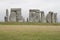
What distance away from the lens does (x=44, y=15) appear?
80.2 meters

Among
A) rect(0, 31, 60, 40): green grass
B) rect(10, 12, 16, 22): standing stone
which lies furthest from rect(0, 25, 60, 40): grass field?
rect(10, 12, 16, 22): standing stone

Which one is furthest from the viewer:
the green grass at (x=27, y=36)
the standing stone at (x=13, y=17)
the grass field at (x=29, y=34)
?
the standing stone at (x=13, y=17)

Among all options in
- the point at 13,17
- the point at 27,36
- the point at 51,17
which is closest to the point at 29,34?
the point at 27,36

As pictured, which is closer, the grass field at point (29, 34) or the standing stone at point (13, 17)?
the grass field at point (29, 34)

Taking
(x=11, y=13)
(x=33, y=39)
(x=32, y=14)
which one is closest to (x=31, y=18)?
(x=32, y=14)

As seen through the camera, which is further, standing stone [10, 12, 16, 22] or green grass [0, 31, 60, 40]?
standing stone [10, 12, 16, 22]

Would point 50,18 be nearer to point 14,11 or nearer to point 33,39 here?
point 14,11

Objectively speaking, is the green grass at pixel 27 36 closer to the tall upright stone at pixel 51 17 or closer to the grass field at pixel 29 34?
the grass field at pixel 29 34

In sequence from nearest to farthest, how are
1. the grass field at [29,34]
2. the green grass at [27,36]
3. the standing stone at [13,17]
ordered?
the green grass at [27,36], the grass field at [29,34], the standing stone at [13,17]

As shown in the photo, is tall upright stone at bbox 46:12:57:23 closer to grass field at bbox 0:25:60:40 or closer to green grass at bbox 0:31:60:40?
grass field at bbox 0:25:60:40

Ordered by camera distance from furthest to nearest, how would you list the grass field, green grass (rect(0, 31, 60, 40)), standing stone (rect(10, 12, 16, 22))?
standing stone (rect(10, 12, 16, 22)) < the grass field < green grass (rect(0, 31, 60, 40))

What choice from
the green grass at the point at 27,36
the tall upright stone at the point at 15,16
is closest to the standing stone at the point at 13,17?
the tall upright stone at the point at 15,16

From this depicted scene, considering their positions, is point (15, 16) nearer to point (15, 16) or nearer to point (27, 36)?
point (15, 16)

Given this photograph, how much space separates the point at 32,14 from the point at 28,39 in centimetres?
6477
